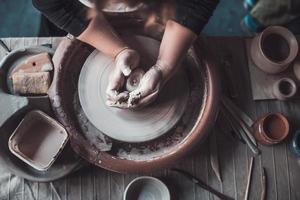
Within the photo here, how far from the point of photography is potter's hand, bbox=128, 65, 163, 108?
1.37 metres

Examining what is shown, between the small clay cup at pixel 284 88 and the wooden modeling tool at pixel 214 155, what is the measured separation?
10.2 inches

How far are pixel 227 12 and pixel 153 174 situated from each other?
37.2 inches

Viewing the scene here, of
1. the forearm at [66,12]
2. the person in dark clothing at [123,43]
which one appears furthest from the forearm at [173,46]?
the forearm at [66,12]

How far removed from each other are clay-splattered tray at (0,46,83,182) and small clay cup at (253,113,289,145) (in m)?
0.59

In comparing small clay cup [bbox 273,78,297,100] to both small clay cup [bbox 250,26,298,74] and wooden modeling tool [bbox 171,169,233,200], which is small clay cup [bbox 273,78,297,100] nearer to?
small clay cup [bbox 250,26,298,74]

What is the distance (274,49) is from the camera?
5.49 ft

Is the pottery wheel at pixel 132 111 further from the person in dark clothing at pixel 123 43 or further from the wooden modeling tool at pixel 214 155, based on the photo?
the wooden modeling tool at pixel 214 155

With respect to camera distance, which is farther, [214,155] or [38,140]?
[214,155]

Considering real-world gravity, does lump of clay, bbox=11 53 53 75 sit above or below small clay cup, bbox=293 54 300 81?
below

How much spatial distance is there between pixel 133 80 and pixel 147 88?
0.06m

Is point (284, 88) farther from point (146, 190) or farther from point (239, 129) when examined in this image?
point (146, 190)

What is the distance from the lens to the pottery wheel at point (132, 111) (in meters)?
1.46

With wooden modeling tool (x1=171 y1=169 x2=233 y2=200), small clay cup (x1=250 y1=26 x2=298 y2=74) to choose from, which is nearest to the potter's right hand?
wooden modeling tool (x1=171 y1=169 x2=233 y2=200)

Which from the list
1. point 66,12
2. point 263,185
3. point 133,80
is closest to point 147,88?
point 133,80
